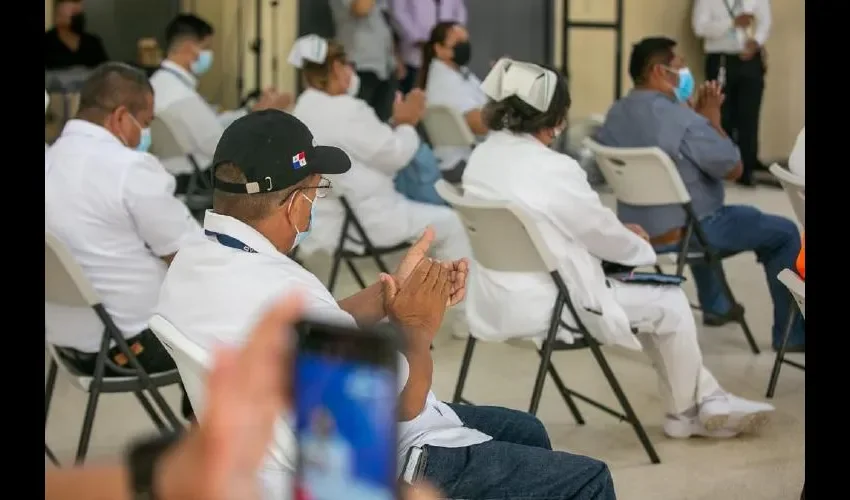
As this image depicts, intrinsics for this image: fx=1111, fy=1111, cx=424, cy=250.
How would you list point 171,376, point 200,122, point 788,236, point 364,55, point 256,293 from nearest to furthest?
point 256,293 < point 171,376 < point 788,236 < point 200,122 < point 364,55

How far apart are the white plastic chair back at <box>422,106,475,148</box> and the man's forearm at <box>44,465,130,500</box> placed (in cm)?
466

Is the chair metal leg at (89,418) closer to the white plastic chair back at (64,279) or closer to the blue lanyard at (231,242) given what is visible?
the white plastic chair back at (64,279)

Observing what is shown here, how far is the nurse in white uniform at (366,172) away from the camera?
409 cm

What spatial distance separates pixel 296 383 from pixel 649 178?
10.6 ft

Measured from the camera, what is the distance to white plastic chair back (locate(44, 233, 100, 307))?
2.36 metres

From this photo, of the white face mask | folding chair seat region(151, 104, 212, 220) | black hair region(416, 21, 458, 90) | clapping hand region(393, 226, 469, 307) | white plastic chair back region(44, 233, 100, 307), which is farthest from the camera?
black hair region(416, 21, 458, 90)

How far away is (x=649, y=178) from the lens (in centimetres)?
370

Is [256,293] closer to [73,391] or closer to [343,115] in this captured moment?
[73,391]

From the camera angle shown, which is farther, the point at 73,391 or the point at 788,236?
the point at 788,236

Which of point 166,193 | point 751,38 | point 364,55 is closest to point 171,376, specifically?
point 166,193

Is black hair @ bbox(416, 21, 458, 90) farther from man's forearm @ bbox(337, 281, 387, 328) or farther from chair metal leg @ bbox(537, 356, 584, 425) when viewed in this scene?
man's forearm @ bbox(337, 281, 387, 328)

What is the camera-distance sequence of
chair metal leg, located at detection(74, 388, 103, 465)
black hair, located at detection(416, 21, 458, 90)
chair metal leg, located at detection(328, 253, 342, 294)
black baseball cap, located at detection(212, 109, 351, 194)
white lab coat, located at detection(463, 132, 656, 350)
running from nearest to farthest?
black baseball cap, located at detection(212, 109, 351, 194) → chair metal leg, located at detection(74, 388, 103, 465) → white lab coat, located at detection(463, 132, 656, 350) → chair metal leg, located at detection(328, 253, 342, 294) → black hair, located at detection(416, 21, 458, 90)

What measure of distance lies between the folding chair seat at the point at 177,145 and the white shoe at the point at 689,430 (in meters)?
2.55

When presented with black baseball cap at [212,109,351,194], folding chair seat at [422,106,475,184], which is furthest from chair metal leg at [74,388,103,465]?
folding chair seat at [422,106,475,184]
